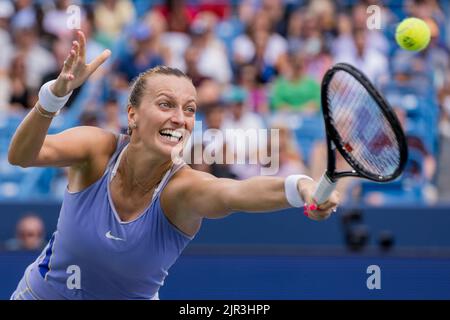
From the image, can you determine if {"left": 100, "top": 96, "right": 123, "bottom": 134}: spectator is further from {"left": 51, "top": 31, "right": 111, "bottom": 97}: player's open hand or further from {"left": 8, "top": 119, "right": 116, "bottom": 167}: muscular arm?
{"left": 51, "top": 31, "right": 111, "bottom": 97}: player's open hand

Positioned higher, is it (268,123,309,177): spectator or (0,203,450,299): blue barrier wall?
(268,123,309,177): spectator

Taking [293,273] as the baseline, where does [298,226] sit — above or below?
above

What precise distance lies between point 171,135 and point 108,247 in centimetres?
58

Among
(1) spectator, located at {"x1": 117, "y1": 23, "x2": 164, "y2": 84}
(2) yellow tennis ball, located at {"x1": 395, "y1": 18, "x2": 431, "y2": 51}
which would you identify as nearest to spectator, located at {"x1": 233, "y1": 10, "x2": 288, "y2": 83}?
(1) spectator, located at {"x1": 117, "y1": 23, "x2": 164, "y2": 84}

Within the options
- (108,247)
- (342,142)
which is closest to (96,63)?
(108,247)

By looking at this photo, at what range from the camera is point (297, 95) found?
9984 millimetres

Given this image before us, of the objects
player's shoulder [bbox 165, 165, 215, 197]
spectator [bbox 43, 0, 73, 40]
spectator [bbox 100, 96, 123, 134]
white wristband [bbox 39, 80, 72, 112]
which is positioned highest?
spectator [bbox 43, 0, 73, 40]

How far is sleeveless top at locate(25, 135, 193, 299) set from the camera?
4.71 metres

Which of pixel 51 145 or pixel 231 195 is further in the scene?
pixel 51 145

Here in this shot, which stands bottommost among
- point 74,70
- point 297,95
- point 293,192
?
point 293,192

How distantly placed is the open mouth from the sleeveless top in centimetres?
22

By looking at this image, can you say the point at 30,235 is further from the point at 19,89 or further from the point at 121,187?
the point at 121,187

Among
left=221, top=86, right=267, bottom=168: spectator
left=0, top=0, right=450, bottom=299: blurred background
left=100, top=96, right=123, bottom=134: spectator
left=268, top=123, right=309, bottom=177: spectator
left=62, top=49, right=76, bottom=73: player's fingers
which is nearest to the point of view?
left=62, top=49, right=76, bottom=73: player's fingers

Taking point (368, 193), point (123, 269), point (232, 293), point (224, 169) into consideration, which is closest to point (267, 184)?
point (123, 269)
